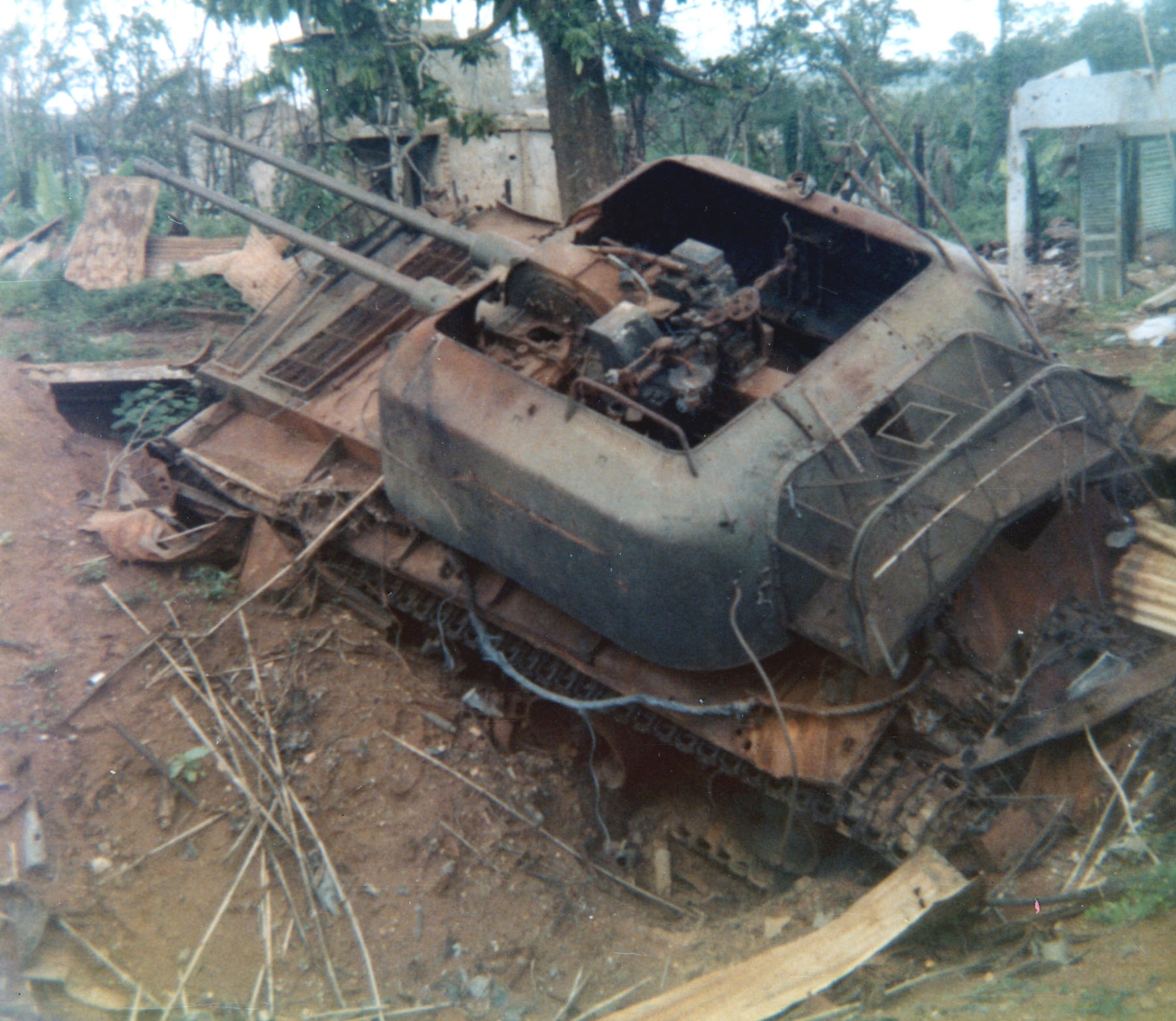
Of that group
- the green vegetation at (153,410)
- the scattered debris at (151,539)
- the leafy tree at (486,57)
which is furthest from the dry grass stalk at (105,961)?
the leafy tree at (486,57)

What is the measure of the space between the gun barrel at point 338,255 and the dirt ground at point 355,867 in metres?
→ 1.71

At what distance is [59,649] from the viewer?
473 centimetres

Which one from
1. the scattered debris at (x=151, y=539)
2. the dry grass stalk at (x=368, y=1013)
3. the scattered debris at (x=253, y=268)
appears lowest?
the dry grass stalk at (x=368, y=1013)

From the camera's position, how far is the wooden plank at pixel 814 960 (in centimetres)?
318

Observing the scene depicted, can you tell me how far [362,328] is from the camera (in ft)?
19.3

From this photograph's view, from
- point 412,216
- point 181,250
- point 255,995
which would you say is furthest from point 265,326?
point 181,250

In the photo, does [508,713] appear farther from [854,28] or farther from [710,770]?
[854,28]

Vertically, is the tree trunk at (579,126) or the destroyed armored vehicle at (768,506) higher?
the tree trunk at (579,126)

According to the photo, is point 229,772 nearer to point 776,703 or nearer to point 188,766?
point 188,766

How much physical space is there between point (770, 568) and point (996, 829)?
48.3 inches

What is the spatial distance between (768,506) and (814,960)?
1.53 m

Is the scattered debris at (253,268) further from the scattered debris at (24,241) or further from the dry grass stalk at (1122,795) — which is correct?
the dry grass stalk at (1122,795)

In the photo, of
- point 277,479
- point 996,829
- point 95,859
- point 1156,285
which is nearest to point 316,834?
point 95,859

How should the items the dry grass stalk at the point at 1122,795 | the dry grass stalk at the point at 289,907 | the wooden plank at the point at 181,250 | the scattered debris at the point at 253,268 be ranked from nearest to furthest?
the dry grass stalk at the point at 1122,795 < the dry grass stalk at the point at 289,907 < the scattered debris at the point at 253,268 < the wooden plank at the point at 181,250
